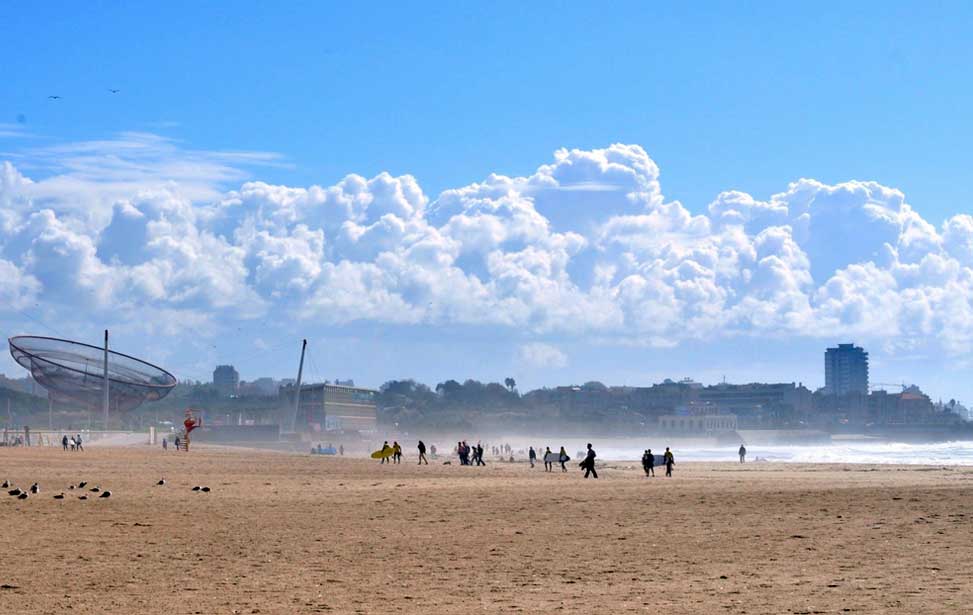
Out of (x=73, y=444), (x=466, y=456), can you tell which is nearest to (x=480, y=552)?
(x=466, y=456)

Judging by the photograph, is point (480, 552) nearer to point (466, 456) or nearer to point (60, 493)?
point (60, 493)

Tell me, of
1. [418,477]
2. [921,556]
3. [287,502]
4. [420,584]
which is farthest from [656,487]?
[420,584]

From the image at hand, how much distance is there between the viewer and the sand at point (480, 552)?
13555 mm

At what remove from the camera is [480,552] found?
18.0 meters

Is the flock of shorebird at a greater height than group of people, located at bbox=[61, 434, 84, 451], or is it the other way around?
the flock of shorebird

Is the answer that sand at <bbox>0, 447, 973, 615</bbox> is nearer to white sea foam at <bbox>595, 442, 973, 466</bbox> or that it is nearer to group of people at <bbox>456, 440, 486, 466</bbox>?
group of people at <bbox>456, 440, 486, 466</bbox>

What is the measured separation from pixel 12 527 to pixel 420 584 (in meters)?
8.53

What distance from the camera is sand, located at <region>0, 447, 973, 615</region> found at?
13.6 m

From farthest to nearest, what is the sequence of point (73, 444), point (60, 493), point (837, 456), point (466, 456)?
point (837, 456), point (73, 444), point (466, 456), point (60, 493)

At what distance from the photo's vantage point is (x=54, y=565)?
15.8 m

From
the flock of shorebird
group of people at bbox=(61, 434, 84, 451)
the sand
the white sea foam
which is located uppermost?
the flock of shorebird

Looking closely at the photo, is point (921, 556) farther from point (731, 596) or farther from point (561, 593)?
point (561, 593)

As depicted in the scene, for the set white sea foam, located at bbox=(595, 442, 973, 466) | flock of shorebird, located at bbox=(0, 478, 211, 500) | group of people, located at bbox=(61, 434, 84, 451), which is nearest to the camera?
flock of shorebird, located at bbox=(0, 478, 211, 500)

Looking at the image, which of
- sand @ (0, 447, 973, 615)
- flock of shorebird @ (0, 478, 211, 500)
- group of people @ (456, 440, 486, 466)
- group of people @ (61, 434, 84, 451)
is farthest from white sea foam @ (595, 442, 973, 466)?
flock of shorebird @ (0, 478, 211, 500)
